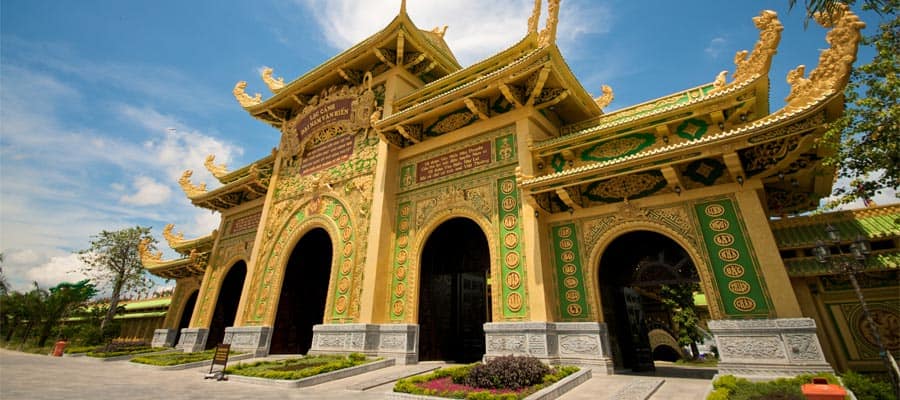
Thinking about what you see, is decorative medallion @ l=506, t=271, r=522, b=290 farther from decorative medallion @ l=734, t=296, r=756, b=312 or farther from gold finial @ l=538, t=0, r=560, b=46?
gold finial @ l=538, t=0, r=560, b=46

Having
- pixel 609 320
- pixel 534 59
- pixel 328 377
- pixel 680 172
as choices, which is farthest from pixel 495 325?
pixel 534 59

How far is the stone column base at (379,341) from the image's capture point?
373 inches

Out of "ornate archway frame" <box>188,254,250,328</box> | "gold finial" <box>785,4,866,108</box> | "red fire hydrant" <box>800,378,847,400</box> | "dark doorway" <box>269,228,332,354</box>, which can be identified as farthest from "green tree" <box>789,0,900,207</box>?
"ornate archway frame" <box>188,254,250,328</box>

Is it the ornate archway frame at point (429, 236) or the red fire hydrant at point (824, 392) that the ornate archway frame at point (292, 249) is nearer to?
the ornate archway frame at point (429, 236)

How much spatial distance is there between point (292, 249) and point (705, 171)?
494 inches

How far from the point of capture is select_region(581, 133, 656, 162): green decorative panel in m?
8.59

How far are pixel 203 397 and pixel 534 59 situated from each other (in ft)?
30.1

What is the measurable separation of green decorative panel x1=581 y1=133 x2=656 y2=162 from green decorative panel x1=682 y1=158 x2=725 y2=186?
48.2 inches

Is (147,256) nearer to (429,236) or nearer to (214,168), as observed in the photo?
(214,168)

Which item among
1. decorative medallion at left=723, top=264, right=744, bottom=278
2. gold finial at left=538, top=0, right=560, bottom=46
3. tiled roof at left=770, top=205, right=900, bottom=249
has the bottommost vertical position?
decorative medallion at left=723, top=264, right=744, bottom=278

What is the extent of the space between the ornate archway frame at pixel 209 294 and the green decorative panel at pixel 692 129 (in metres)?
15.5

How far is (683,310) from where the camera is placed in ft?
64.0

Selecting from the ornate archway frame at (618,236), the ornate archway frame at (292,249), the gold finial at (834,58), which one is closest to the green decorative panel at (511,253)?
the ornate archway frame at (618,236)

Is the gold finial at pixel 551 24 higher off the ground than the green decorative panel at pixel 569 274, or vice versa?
the gold finial at pixel 551 24
